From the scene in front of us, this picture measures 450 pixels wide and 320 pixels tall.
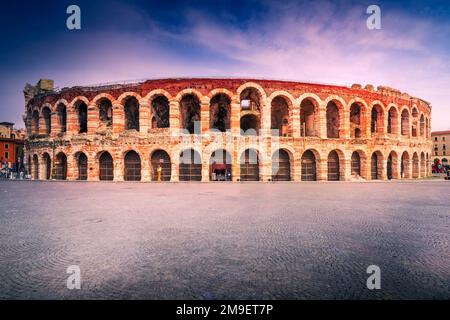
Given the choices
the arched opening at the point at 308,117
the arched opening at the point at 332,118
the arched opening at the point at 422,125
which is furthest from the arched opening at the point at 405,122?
the arched opening at the point at 308,117

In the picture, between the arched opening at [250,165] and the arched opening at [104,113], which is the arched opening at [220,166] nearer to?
the arched opening at [250,165]

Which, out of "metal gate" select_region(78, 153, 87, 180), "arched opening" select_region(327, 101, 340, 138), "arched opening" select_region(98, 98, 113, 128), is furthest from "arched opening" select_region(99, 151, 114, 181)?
"arched opening" select_region(327, 101, 340, 138)

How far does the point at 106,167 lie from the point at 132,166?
9.33ft

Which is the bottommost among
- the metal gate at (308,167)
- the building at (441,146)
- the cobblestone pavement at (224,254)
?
the cobblestone pavement at (224,254)

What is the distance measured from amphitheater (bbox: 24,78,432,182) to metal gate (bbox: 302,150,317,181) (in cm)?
9

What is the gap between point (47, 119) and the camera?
26.0 meters

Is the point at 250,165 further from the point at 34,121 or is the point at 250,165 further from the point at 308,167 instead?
the point at 34,121

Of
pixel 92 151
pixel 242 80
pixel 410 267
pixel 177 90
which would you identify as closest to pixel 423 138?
pixel 242 80

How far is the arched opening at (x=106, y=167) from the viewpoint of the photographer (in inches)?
894

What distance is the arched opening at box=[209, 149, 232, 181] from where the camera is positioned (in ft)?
70.8

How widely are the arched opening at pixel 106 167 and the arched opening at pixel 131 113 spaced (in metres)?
3.41

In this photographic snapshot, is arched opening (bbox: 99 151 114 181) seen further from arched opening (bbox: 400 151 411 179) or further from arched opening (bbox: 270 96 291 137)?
arched opening (bbox: 400 151 411 179)
